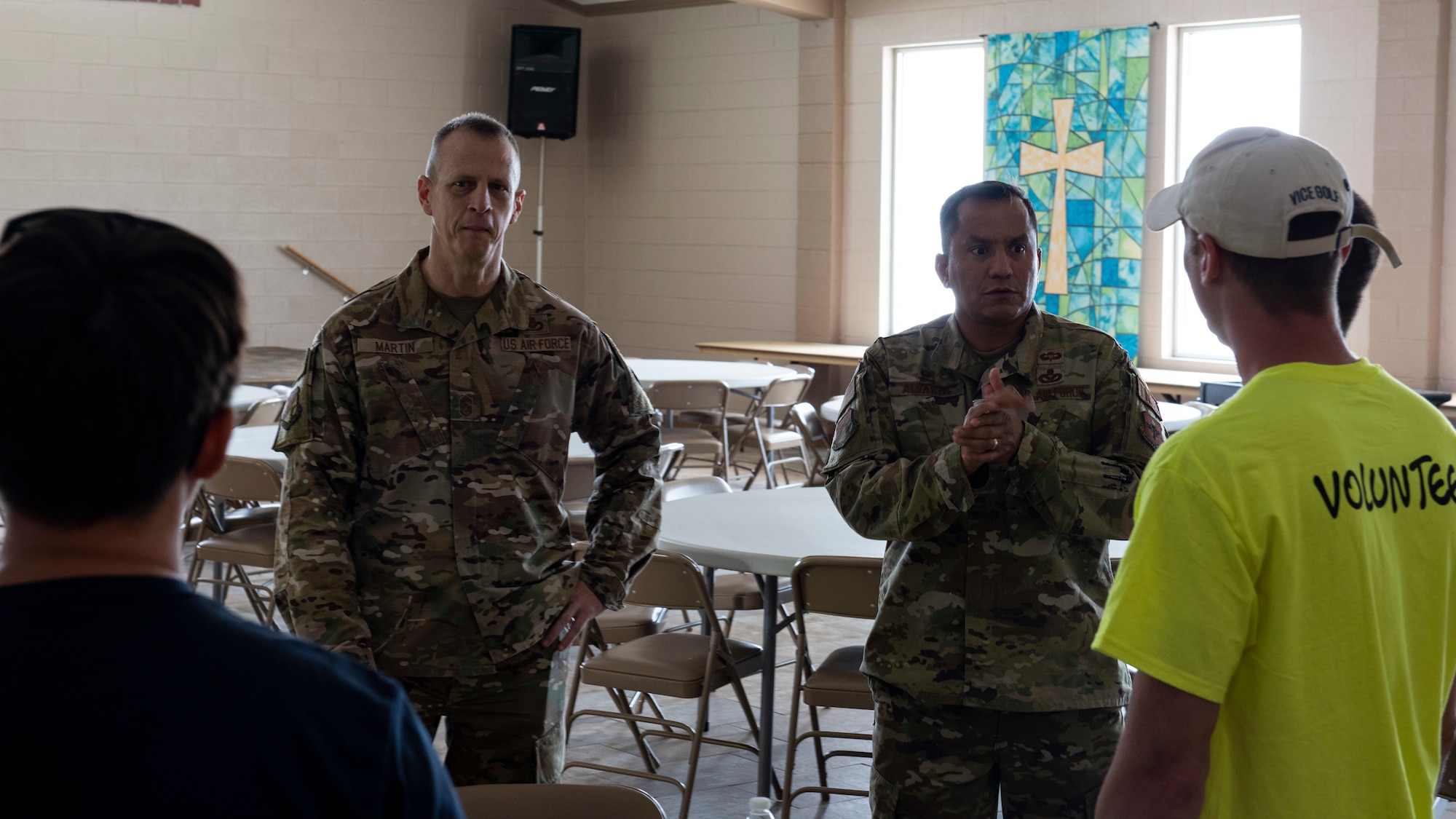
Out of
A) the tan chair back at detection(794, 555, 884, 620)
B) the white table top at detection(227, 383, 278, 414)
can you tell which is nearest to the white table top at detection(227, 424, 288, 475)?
the white table top at detection(227, 383, 278, 414)

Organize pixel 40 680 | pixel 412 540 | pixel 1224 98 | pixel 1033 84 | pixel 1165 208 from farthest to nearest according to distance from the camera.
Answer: pixel 1033 84, pixel 1224 98, pixel 412 540, pixel 1165 208, pixel 40 680

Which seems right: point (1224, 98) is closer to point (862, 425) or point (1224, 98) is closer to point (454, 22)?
point (454, 22)

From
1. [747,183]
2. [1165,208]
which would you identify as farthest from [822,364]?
[1165,208]

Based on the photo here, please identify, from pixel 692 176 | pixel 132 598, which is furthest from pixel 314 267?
pixel 132 598

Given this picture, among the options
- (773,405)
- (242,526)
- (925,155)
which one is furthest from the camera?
(925,155)

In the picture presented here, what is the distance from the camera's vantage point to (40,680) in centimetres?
76

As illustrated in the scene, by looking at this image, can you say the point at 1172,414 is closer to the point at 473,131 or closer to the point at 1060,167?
the point at 1060,167

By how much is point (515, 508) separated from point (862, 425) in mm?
593

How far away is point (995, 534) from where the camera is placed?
7.12 ft

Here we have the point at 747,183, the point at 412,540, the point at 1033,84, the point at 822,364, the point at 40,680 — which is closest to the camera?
the point at 40,680

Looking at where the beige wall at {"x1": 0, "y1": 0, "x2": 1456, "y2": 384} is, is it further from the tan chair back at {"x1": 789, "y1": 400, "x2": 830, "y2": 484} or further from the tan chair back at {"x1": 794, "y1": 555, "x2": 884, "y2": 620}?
the tan chair back at {"x1": 794, "y1": 555, "x2": 884, "y2": 620}

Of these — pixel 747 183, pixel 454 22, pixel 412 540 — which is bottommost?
pixel 412 540

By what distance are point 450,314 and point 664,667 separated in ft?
4.61

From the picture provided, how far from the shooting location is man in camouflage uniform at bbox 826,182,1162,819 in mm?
2100
